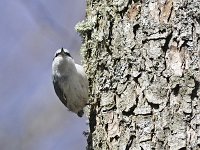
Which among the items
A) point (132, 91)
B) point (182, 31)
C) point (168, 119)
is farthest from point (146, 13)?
point (168, 119)

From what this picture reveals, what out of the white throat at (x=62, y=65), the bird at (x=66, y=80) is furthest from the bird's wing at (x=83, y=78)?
the white throat at (x=62, y=65)

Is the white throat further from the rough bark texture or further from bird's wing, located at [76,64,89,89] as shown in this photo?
the rough bark texture

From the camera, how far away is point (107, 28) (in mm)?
2027

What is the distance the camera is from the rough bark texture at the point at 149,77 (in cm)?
167

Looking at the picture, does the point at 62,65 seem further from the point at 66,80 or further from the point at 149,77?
the point at 149,77

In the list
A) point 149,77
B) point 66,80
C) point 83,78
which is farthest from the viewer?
point 66,80

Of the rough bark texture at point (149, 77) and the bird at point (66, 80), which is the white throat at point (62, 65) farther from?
the rough bark texture at point (149, 77)

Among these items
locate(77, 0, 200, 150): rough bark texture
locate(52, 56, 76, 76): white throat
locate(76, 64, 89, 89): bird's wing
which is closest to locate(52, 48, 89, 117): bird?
locate(52, 56, 76, 76): white throat

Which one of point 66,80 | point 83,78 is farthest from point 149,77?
point 66,80

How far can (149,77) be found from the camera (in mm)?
1766

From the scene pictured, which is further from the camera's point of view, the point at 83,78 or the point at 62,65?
the point at 62,65

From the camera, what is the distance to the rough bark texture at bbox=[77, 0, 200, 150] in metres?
1.67

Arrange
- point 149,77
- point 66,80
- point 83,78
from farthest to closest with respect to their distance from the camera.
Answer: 1. point 66,80
2. point 83,78
3. point 149,77

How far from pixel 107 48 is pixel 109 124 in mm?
337
